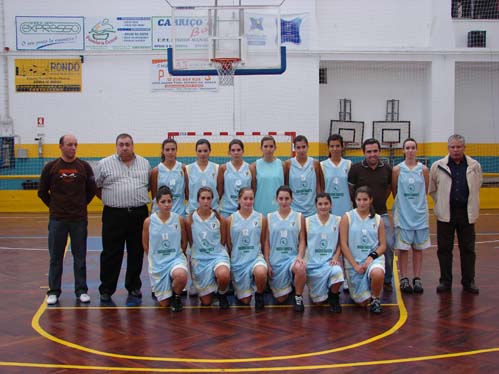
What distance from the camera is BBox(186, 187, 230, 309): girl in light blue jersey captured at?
18.9 feet

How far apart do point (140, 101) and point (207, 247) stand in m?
9.41

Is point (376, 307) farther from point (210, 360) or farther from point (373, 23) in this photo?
point (373, 23)

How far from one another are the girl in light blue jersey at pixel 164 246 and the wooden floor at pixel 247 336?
7.8 inches

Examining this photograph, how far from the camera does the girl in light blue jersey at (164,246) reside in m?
5.74

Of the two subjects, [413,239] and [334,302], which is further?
[413,239]

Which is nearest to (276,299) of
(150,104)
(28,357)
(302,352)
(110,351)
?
(302,352)

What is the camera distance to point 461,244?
6316 millimetres

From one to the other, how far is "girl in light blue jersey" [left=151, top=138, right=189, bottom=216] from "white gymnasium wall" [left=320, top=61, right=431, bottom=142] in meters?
9.20

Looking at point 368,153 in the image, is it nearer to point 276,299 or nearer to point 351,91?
point 276,299

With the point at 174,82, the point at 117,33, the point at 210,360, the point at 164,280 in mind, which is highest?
the point at 117,33

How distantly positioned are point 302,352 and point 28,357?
1973 millimetres

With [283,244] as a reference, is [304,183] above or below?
above

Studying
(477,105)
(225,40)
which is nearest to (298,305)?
(225,40)

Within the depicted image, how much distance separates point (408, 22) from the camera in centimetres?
1491
